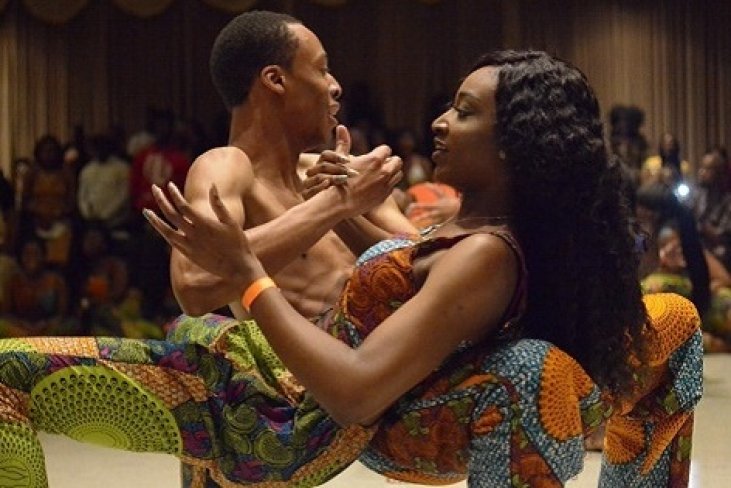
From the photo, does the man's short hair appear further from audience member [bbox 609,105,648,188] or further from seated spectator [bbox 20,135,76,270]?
audience member [bbox 609,105,648,188]

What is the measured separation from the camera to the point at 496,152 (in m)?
2.19

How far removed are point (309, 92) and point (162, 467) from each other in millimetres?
1870

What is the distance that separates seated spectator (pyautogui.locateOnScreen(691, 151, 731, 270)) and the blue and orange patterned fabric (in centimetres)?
586

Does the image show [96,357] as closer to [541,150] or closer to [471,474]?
[471,474]

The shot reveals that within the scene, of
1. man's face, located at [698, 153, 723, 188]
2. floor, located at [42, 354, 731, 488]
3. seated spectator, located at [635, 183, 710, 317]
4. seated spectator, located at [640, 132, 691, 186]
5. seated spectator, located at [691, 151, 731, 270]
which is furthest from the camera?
man's face, located at [698, 153, 723, 188]

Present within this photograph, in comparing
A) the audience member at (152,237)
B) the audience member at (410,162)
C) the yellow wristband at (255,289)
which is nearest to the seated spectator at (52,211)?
the audience member at (152,237)

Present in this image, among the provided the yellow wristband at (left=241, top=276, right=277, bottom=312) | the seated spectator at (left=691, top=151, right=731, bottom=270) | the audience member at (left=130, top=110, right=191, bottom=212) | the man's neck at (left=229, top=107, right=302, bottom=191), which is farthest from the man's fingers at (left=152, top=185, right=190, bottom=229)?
the seated spectator at (left=691, top=151, right=731, bottom=270)

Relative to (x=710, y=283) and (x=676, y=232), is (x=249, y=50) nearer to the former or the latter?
(x=676, y=232)

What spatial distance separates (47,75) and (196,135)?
83.9 inches

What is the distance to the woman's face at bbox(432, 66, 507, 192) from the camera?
2.20 meters

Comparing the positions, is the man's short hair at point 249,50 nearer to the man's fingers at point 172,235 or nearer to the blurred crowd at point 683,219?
the man's fingers at point 172,235

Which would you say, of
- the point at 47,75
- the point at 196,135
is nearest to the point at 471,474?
the point at 196,135

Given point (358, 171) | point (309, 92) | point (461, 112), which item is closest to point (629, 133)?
point (309, 92)

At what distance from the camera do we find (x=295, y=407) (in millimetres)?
2307
